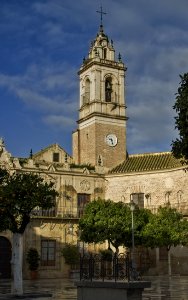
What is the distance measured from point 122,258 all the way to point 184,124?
14.2ft

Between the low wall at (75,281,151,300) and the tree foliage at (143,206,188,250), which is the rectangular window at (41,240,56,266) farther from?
the low wall at (75,281,151,300)

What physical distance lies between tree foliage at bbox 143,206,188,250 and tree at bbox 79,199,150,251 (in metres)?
0.68

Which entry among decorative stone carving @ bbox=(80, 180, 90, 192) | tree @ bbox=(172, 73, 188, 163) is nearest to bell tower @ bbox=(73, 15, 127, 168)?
decorative stone carving @ bbox=(80, 180, 90, 192)

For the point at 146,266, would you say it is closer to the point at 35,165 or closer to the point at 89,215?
the point at 89,215

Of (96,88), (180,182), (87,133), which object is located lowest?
(180,182)

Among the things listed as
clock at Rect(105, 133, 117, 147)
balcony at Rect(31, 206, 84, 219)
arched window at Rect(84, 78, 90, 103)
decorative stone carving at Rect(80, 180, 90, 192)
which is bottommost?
balcony at Rect(31, 206, 84, 219)

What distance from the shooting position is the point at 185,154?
15625mm

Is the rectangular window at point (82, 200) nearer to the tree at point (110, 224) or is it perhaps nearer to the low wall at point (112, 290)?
the tree at point (110, 224)

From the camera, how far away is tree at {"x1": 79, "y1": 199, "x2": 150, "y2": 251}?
3716cm

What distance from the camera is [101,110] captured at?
164 ft

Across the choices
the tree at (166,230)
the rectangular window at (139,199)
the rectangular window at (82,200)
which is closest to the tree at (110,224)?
the tree at (166,230)

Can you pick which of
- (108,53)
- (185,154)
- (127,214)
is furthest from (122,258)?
(108,53)

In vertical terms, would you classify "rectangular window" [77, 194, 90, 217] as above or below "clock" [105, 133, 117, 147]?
below

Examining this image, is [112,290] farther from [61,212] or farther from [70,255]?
[61,212]
